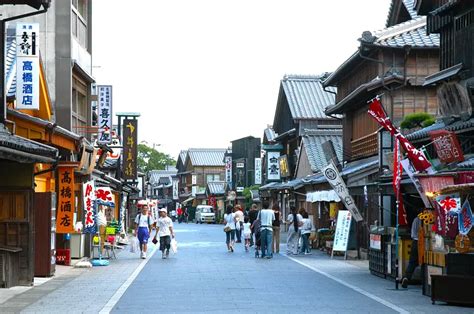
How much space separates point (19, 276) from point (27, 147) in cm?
390

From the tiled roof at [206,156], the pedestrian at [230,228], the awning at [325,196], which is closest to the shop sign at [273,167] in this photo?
the awning at [325,196]

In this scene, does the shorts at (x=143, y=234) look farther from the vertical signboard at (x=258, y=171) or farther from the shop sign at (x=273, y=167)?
the vertical signboard at (x=258, y=171)

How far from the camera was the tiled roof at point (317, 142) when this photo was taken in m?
49.1

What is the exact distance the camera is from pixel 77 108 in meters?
30.7

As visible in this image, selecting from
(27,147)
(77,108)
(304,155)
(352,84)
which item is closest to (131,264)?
Answer: (77,108)

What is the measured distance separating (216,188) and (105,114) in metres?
76.1

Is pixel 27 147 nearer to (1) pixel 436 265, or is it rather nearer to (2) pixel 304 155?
(1) pixel 436 265

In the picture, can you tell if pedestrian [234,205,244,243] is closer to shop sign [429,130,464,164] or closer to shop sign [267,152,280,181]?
shop sign [429,130,464,164]

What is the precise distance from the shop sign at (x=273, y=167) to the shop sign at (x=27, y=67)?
40.3 m

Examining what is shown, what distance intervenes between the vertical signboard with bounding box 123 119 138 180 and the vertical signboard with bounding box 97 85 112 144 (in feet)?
29.6

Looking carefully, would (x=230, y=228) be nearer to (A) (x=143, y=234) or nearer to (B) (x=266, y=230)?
(A) (x=143, y=234)

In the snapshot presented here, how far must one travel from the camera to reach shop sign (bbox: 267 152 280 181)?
203ft

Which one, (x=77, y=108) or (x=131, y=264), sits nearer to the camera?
(x=131, y=264)

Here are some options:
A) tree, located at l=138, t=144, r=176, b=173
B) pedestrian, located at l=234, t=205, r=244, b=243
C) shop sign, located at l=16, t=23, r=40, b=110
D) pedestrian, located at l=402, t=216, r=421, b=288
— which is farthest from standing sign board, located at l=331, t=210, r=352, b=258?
tree, located at l=138, t=144, r=176, b=173
